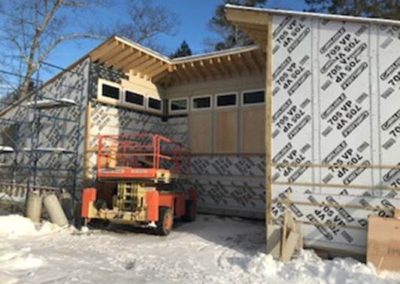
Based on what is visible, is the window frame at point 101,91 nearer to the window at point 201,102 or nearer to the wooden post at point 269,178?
the window at point 201,102

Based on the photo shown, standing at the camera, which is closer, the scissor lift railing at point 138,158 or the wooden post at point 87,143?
the scissor lift railing at point 138,158

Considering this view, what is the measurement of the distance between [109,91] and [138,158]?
7.39 ft

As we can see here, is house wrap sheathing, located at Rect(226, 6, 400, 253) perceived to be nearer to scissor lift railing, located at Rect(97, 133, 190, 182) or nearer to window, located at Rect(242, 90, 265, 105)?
scissor lift railing, located at Rect(97, 133, 190, 182)

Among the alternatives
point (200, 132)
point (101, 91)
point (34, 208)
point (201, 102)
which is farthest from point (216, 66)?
point (34, 208)

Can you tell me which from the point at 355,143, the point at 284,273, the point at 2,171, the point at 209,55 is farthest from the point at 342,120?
the point at 2,171

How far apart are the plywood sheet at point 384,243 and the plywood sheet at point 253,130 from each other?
5961 mm

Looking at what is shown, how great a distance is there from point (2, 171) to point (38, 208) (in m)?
4.37

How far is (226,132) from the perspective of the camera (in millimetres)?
13836

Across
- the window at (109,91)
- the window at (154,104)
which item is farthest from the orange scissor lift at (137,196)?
the window at (154,104)

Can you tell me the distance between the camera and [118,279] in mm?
6629

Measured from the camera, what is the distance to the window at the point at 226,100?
45.6 ft

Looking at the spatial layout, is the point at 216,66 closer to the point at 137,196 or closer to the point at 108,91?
the point at 108,91

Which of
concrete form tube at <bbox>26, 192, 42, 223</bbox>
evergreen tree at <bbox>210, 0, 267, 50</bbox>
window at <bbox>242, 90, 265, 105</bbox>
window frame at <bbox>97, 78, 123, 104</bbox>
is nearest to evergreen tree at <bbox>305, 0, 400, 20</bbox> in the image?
evergreen tree at <bbox>210, 0, 267, 50</bbox>

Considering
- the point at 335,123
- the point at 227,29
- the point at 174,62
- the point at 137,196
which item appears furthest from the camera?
the point at 227,29
